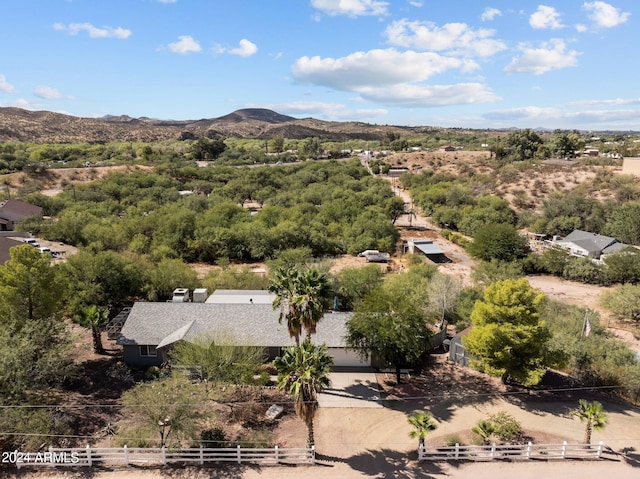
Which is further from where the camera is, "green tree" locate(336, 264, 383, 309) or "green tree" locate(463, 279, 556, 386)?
"green tree" locate(336, 264, 383, 309)

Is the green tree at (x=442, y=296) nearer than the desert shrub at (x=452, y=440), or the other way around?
the desert shrub at (x=452, y=440)

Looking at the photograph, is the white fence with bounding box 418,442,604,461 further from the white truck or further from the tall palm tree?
the white truck

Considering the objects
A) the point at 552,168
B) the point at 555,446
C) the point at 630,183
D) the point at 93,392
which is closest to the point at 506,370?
the point at 555,446

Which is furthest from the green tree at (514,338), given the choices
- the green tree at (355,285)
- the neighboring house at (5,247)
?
the neighboring house at (5,247)

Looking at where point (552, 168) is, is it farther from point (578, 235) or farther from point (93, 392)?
point (93, 392)

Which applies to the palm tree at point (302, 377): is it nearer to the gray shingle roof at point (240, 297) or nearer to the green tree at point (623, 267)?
the gray shingle roof at point (240, 297)

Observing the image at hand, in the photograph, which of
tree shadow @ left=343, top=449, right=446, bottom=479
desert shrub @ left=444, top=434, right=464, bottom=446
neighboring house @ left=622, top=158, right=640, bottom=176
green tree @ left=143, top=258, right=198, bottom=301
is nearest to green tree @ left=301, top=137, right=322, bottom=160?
neighboring house @ left=622, top=158, right=640, bottom=176
